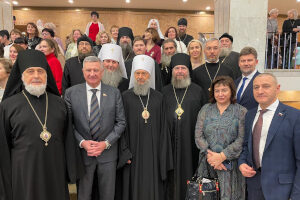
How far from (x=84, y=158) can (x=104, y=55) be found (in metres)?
1.54

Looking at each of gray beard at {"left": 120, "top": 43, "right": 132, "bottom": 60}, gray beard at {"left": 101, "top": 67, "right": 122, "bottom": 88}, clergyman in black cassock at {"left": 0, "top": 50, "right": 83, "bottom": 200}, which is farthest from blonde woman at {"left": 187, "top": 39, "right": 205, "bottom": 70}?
clergyman in black cassock at {"left": 0, "top": 50, "right": 83, "bottom": 200}

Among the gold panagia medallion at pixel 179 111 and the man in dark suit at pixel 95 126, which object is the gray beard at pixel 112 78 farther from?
the gold panagia medallion at pixel 179 111

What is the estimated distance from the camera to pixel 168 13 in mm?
15531

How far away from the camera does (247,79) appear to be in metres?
3.59

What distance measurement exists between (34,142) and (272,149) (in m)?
2.19

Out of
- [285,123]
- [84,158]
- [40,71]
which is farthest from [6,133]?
[285,123]

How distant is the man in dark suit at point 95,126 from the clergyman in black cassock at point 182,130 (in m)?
0.79

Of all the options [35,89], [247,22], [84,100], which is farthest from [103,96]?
[247,22]

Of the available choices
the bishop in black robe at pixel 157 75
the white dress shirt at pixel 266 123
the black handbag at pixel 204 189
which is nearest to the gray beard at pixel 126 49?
the bishop in black robe at pixel 157 75

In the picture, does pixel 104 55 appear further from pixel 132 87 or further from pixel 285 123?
pixel 285 123

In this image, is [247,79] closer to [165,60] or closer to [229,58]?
[229,58]

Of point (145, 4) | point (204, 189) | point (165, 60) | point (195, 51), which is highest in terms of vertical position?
point (145, 4)

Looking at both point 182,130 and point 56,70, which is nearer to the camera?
point 182,130

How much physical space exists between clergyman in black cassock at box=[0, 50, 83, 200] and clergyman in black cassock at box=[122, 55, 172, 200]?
2.38ft
